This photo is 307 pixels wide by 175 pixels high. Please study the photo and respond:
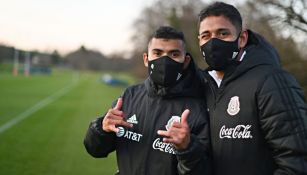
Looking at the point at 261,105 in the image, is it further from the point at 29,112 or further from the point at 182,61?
the point at 29,112

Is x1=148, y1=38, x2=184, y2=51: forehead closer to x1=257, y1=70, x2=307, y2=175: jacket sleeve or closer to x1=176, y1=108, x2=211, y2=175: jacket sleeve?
x1=176, y1=108, x2=211, y2=175: jacket sleeve

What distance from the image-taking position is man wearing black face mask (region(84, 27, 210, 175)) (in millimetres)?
3127

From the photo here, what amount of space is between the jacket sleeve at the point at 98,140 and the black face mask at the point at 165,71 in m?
Result: 0.56

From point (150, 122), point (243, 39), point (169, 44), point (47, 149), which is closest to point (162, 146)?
point (150, 122)

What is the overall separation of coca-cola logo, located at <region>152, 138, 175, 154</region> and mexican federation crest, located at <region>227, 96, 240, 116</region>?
62 cm

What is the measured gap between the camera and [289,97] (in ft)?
8.10

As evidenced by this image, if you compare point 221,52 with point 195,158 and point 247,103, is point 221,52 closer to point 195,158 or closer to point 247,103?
point 247,103

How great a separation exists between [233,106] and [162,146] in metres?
0.73

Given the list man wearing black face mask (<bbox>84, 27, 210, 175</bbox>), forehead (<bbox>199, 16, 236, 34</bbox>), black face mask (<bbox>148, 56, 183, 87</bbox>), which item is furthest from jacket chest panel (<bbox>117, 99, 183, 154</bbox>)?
forehead (<bbox>199, 16, 236, 34</bbox>)

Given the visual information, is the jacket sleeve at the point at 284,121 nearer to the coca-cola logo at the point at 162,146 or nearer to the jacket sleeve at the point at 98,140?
the coca-cola logo at the point at 162,146

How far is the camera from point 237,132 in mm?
2645

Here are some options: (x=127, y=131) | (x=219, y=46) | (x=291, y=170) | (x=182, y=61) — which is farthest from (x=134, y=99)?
(x=291, y=170)

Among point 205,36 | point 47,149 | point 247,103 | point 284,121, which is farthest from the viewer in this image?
point 47,149

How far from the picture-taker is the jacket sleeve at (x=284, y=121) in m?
2.41
